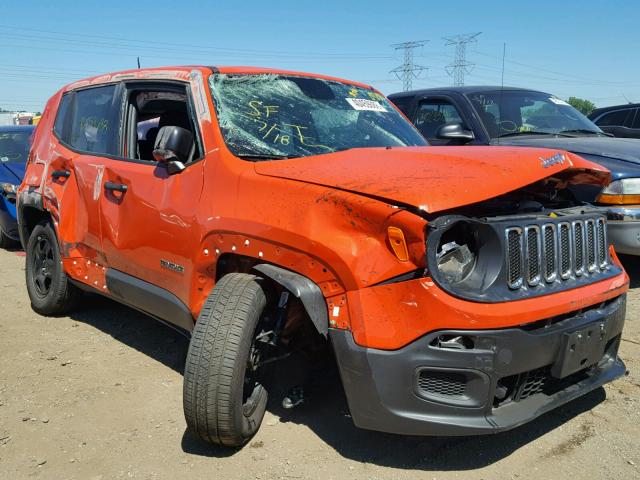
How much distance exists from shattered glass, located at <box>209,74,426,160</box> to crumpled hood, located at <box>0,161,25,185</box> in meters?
5.28

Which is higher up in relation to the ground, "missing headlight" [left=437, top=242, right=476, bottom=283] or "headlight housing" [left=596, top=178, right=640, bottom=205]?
"missing headlight" [left=437, top=242, right=476, bottom=283]

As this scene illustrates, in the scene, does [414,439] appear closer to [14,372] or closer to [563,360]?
[563,360]

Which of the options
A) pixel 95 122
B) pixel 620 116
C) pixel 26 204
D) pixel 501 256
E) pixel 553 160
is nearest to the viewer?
pixel 501 256

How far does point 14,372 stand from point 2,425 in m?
0.78

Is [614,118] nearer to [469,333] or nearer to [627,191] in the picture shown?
[627,191]

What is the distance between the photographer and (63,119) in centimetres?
486

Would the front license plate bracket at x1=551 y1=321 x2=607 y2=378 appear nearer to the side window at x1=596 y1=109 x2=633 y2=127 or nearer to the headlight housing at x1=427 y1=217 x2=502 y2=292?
the headlight housing at x1=427 y1=217 x2=502 y2=292

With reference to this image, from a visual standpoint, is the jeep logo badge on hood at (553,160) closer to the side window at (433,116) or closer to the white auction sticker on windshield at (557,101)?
the side window at (433,116)

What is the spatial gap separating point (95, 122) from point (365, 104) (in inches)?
77.1

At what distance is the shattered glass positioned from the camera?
334 cm

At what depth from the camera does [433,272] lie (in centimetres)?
243

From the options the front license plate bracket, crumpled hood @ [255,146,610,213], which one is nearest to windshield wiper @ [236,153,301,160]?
crumpled hood @ [255,146,610,213]

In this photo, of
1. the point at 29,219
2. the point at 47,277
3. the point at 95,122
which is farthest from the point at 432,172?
the point at 29,219

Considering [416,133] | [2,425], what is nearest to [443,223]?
[416,133]
